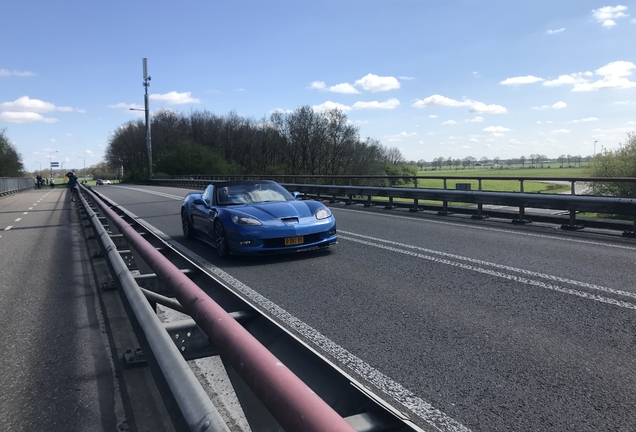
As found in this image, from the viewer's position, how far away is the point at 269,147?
282ft

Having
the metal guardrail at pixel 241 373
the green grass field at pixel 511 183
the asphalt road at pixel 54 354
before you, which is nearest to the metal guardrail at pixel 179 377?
the metal guardrail at pixel 241 373

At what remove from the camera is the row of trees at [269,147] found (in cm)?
7262

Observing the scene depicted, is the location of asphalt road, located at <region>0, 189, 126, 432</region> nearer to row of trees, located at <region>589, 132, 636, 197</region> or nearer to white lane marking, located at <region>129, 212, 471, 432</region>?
white lane marking, located at <region>129, 212, 471, 432</region>

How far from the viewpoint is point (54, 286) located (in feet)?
23.7

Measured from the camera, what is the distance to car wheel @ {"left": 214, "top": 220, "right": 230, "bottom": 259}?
8.35 meters

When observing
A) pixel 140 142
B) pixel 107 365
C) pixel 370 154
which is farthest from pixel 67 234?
pixel 140 142

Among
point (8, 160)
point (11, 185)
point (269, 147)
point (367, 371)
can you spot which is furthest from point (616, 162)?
point (8, 160)

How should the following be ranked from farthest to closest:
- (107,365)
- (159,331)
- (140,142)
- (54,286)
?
(140,142), (54,286), (107,365), (159,331)

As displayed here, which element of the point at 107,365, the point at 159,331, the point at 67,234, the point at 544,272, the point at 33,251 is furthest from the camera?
the point at 67,234

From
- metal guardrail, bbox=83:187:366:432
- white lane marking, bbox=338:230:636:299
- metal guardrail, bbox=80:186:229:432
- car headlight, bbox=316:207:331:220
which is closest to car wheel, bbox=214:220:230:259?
car headlight, bbox=316:207:331:220

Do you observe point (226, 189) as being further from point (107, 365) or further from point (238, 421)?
point (238, 421)

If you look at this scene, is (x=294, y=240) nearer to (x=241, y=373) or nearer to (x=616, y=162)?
(x=241, y=373)

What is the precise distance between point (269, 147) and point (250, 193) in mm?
77534

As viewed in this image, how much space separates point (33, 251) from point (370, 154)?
208ft
